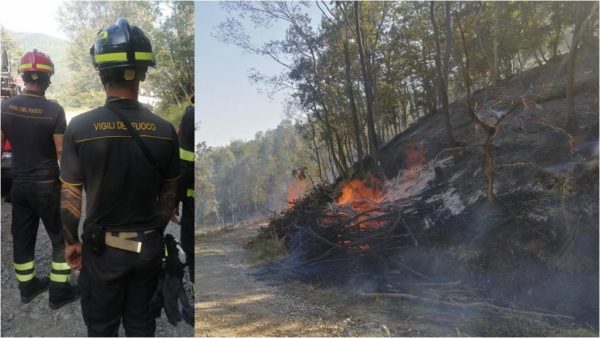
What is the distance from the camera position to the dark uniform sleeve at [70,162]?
205cm

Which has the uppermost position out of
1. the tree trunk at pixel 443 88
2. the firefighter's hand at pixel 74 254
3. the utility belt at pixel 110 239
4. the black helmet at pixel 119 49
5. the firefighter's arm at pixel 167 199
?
the black helmet at pixel 119 49

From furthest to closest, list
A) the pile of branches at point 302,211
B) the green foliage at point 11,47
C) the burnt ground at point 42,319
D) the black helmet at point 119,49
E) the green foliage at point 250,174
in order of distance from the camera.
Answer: the burnt ground at point 42,319
the green foliage at point 11,47
the pile of branches at point 302,211
the green foliage at point 250,174
the black helmet at point 119,49

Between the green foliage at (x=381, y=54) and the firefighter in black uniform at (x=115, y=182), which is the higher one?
the green foliage at (x=381, y=54)

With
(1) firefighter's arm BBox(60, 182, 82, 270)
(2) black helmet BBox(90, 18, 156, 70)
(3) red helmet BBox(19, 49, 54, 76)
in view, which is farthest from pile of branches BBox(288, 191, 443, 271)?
(3) red helmet BBox(19, 49, 54, 76)

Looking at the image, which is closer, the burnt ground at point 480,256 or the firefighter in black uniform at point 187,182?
the burnt ground at point 480,256

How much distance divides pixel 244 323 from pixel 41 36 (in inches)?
91.8

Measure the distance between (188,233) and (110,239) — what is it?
1.95ft

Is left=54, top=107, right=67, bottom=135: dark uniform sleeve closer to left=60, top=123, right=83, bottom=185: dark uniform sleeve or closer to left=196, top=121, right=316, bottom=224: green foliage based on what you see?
left=60, top=123, right=83, bottom=185: dark uniform sleeve

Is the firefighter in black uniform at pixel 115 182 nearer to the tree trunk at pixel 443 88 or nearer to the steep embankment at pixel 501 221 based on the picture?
the steep embankment at pixel 501 221

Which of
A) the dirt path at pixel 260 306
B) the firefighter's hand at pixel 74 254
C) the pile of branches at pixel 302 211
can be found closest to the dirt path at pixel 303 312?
the dirt path at pixel 260 306

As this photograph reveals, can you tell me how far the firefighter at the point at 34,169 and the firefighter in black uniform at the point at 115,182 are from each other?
0.99 metres

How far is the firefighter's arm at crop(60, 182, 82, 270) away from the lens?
83.9 inches

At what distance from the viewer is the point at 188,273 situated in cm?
285

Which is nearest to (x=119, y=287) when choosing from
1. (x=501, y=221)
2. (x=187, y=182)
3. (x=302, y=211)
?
(x=187, y=182)
